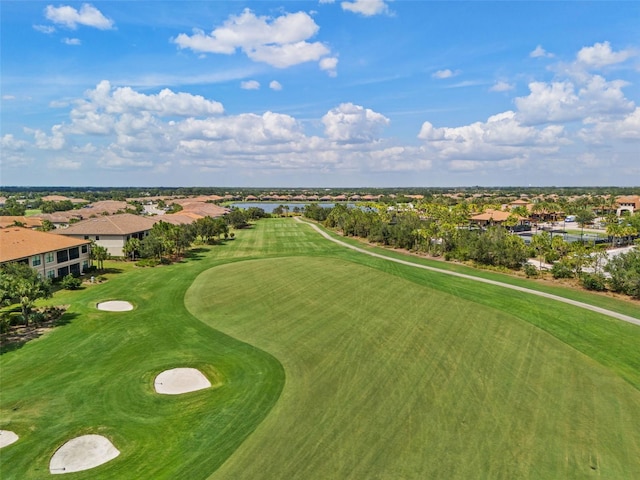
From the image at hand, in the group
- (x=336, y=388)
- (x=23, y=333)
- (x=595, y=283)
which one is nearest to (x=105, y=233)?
(x=23, y=333)

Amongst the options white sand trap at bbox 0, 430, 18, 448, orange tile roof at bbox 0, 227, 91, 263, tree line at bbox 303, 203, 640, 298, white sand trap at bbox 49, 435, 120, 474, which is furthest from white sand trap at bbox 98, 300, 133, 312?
tree line at bbox 303, 203, 640, 298

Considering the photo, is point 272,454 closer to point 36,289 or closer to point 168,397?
point 168,397

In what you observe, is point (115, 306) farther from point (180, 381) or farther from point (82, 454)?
point (82, 454)

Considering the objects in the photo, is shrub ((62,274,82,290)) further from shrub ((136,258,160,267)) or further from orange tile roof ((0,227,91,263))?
shrub ((136,258,160,267))

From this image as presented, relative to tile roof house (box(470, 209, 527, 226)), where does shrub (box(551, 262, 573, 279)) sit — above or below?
below

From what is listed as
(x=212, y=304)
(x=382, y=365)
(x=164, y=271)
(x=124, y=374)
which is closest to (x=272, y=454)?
(x=382, y=365)

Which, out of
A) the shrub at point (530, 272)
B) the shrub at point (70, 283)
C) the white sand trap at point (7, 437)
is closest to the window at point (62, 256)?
the shrub at point (70, 283)

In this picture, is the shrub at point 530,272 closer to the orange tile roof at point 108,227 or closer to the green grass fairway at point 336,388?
the green grass fairway at point 336,388
